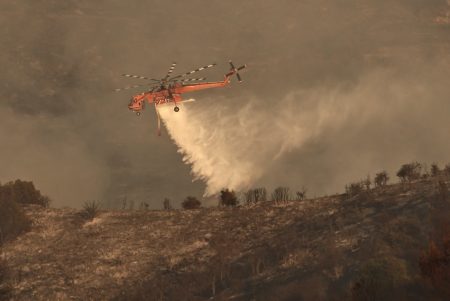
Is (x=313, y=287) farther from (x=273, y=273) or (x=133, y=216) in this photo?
(x=133, y=216)

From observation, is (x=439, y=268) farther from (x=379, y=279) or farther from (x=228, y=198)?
(x=228, y=198)

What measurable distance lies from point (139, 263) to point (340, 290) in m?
22.7

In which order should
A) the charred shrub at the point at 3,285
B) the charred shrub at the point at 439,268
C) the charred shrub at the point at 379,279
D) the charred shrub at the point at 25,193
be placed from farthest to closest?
the charred shrub at the point at 25,193, the charred shrub at the point at 3,285, the charred shrub at the point at 379,279, the charred shrub at the point at 439,268

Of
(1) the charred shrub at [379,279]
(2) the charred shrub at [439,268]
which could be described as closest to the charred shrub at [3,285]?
(1) the charred shrub at [379,279]

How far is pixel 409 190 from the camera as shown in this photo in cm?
6369

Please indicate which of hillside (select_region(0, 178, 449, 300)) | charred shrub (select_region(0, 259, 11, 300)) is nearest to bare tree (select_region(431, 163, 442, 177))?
hillside (select_region(0, 178, 449, 300))

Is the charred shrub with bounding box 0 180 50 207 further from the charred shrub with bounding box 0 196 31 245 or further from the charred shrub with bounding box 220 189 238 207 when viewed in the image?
the charred shrub with bounding box 220 189 238 207

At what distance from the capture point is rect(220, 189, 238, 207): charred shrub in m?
77.8

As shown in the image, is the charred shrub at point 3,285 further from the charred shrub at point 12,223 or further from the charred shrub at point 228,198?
the charred shrub at point 228,198

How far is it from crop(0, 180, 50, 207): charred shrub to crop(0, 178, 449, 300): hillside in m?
14.0

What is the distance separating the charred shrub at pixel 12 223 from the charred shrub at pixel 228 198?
25.3 metres

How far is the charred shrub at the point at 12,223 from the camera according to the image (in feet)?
227

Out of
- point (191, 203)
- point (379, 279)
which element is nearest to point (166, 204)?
point (191, 203)

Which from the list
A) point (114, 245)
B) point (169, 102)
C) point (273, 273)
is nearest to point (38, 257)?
point (114, 245)
